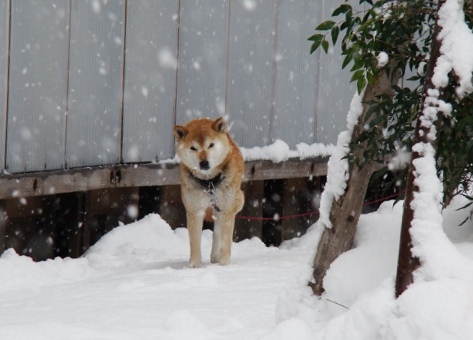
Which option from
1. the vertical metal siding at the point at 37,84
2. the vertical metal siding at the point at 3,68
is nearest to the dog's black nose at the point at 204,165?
the vertical metal siding at the point at 37,84

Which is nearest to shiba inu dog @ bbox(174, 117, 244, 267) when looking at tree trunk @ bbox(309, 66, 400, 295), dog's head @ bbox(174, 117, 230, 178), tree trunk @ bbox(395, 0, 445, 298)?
dog's head @ bbox(174, 117, 230, 178)

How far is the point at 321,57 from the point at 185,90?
8.73 ft

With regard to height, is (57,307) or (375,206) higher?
(57,307)

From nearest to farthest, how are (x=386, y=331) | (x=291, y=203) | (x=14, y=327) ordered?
1. (x=386, y=331)
2. (x=14, y=327)
3. (x=291, y=203)

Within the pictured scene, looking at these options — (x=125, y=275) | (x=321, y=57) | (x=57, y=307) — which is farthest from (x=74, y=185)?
(x=321, y=57)

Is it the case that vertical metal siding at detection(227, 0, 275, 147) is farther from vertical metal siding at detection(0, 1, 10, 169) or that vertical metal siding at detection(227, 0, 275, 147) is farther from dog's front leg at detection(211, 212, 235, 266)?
vertical metal siding at detection(0, 1, 10, 169)

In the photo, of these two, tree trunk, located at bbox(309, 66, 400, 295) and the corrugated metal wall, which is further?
the corrugated metal wall

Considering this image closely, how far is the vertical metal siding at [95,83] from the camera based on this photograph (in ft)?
28.5

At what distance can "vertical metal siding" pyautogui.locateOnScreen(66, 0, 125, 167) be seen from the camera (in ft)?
28.5

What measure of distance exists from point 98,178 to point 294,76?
3.53 meters

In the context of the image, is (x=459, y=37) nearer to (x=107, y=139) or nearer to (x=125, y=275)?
(x=125, y=275)

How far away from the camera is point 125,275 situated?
797cm

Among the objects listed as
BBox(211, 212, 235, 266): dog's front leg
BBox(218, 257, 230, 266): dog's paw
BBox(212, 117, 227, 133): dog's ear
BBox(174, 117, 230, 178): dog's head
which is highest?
BBox(212, 117, 227, 133): dog's ear

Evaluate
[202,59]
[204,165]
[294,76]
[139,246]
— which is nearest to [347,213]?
[204,165]
